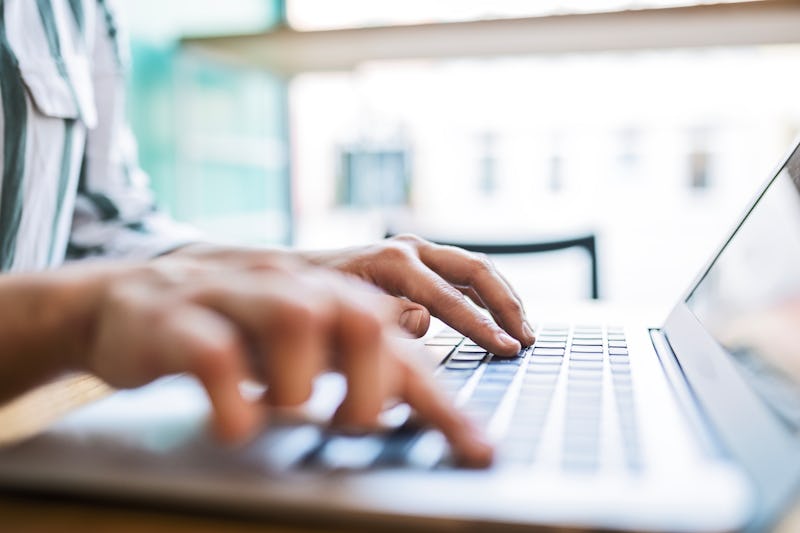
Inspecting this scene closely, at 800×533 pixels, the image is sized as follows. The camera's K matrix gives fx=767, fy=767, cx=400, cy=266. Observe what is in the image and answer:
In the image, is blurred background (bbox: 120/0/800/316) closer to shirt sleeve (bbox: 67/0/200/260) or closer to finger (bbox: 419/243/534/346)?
finger (bbox: 419/243/534/346)

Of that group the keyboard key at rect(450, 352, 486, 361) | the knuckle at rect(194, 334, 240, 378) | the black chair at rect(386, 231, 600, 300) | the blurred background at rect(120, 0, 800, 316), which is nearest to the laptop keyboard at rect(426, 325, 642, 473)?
the keyboard key at rect(450, 352, 486, 361)

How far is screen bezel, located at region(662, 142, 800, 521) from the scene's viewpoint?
9.4 inches

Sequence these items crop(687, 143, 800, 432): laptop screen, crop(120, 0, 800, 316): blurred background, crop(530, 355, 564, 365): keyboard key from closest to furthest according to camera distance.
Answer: crop(687, 143, 800, 432): laptop screen < crop(530, 355, 564, 365): keyboard key < crop(120, 0, 800, 316): blurred background

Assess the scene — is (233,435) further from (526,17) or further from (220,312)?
(526,17)

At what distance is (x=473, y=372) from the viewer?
437 millimetres

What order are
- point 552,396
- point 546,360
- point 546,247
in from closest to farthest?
point 552,396 → point 546,360 → point 546,247

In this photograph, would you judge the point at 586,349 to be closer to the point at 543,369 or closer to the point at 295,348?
the point at 543,369

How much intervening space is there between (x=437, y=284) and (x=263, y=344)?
271 millimetres

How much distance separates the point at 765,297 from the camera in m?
0.48

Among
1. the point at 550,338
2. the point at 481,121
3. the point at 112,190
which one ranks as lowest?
the point at 550,338

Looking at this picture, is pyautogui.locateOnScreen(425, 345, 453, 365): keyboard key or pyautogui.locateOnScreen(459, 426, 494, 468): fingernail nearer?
pyautogui.locateOnScreen(459, 426, 494, 468): fingernail

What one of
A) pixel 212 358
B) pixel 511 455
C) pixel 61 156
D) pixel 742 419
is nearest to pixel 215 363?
pixel 212 358

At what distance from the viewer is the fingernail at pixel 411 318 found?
53 cm

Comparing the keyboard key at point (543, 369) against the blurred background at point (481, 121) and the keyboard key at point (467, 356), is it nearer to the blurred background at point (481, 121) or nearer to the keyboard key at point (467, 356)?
the keyboard key at point (467, 356)
